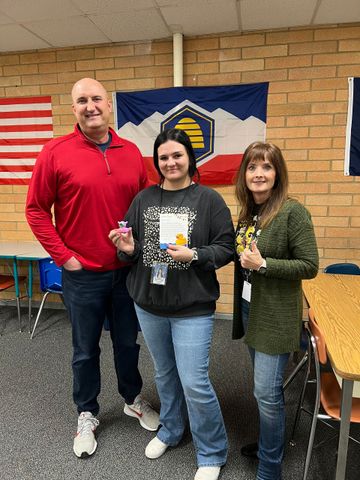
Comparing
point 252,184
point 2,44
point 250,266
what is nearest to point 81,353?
point 250,266

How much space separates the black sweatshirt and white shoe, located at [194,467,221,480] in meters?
0.77

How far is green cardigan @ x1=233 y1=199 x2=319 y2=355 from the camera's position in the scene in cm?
128

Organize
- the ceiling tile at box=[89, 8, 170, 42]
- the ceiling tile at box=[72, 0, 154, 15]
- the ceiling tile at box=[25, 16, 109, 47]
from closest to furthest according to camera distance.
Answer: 1. the ceiling tile at box=[72, 0, 154, 15]
2. the ceiling tile at box=[89, 8, 170, 42]
3. the ceiling tile at box=[25, 16, 109, 47]

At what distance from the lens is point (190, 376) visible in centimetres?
146

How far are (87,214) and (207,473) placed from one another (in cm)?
133

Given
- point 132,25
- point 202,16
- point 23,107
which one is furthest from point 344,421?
point 23,107

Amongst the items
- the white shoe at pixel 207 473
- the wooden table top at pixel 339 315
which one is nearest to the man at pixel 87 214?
the white shoe at pixel 207 473

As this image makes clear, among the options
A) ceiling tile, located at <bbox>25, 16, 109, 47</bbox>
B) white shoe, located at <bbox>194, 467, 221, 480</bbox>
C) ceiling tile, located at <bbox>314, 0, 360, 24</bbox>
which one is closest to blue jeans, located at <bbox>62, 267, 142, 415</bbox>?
white shoe, located at <bbox>194, 467, 221, 480</bbox>

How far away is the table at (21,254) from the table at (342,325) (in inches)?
93.8

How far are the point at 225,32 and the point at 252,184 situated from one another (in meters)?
2.42

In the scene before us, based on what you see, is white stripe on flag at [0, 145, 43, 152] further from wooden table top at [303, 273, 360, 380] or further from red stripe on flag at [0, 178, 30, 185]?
wooden table top at [303, 273, 360, 380]

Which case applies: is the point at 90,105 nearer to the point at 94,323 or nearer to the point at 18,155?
the point at 94,323

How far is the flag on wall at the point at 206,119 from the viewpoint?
10.3 ft

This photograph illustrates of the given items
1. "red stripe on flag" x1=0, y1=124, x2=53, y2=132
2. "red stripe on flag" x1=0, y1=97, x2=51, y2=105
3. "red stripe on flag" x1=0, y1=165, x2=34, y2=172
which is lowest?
"red stripe on flag" x1=0, y1=165, x2=34, y2=172
